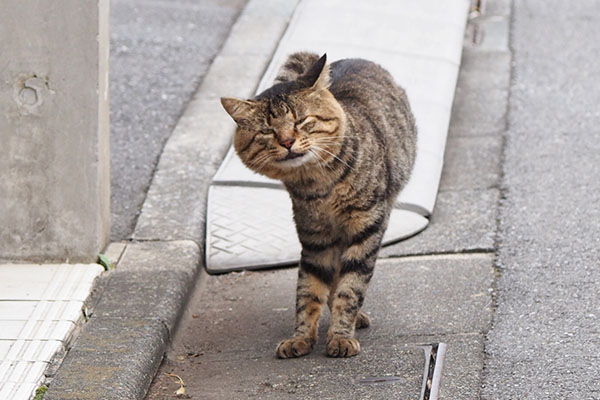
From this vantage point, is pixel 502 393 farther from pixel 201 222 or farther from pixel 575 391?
pixel 201 222

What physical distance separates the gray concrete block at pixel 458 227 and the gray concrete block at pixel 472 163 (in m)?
0.12

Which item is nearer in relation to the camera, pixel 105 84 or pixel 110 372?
pixel 110 372

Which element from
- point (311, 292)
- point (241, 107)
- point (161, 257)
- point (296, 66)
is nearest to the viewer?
point (241, 107)

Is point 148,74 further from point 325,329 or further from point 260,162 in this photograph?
point 260,162

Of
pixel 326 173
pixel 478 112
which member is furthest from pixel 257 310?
pixel 478 112

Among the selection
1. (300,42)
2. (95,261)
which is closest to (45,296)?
(95,261)

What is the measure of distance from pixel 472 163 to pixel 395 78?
3.49ft

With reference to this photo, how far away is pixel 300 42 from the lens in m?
7.64

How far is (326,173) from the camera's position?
412cm

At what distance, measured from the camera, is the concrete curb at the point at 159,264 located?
384cm

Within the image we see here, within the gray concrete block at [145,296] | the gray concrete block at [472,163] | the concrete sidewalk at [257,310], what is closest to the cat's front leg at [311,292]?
the concrete sidewalk at [257,310]

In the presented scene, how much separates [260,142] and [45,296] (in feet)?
4.14

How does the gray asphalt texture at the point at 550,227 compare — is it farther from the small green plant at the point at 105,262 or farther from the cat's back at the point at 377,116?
the small green plant at the point at 105,262

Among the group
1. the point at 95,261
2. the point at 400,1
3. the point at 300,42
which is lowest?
the point at 95,261
